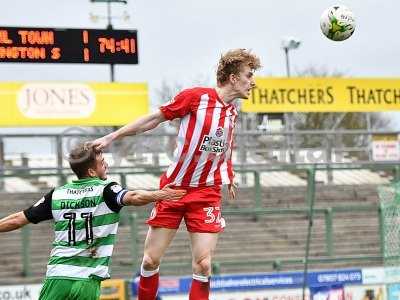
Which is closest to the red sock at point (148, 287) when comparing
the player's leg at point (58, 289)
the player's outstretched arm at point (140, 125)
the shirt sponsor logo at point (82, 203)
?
the player's outstretched arm at point (140, 125)

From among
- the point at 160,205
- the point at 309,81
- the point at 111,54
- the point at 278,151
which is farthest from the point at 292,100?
the point at 160,205

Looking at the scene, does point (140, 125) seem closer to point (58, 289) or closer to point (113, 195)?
point (113, 195)

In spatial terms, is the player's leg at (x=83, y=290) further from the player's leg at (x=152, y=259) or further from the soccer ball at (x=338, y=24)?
the soccer ball at (x=338, y=24)

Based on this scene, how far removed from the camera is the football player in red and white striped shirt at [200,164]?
7504 mm

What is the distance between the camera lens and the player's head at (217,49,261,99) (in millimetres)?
7566

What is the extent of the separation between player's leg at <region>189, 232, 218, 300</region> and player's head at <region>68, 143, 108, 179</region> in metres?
1.35

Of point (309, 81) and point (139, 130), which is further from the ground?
point (309, 81)

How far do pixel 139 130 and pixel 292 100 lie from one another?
17421 millimetres

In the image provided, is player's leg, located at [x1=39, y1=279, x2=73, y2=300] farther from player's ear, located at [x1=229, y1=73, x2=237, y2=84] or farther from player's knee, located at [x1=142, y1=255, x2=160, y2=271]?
player's ear, located at [x1=229, y1=73, x2=237, y2=84]

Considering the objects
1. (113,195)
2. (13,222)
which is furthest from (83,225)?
(13,222)

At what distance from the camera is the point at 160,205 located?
300 inches

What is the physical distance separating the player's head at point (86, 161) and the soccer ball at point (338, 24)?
3.49m

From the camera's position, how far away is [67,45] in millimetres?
21016

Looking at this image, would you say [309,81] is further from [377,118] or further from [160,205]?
[377,118]
